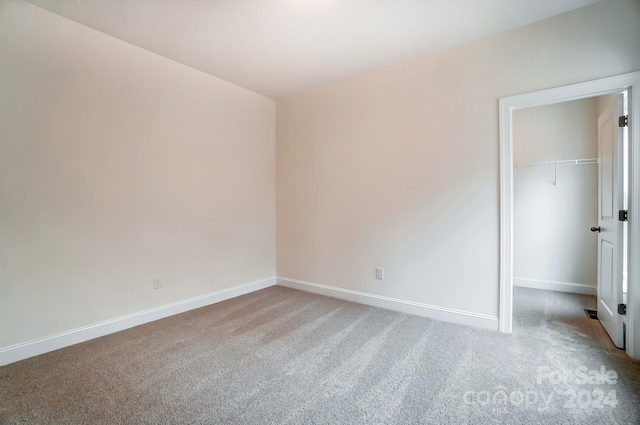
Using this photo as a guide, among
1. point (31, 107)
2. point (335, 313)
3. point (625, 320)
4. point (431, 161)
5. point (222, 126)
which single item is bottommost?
point (335, 313)

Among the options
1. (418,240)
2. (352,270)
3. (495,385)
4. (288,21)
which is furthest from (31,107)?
(495,385)

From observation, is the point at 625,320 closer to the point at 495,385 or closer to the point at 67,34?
the point at 495,385

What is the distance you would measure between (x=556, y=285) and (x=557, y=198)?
115cm

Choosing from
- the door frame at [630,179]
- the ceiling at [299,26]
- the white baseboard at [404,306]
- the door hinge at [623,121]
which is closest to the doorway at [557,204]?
the white baseboard at [404,306]

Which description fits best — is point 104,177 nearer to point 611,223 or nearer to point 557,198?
point 611,223

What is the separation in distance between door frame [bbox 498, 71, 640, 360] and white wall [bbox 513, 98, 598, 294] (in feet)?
6.18

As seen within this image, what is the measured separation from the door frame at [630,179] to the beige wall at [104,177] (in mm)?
2920

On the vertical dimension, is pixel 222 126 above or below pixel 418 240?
above

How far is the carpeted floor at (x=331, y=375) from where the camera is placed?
153 centimetres

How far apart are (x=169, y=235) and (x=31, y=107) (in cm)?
147

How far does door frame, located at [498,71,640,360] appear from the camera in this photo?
2.02 metres

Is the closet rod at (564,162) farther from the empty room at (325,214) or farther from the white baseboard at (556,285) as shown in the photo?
the white baseboard at (556,285)

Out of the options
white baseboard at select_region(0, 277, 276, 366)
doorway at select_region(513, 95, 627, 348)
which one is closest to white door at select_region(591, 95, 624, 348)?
doorway at select_region(513, 95, 627, 348)

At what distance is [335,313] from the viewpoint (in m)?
3.04
